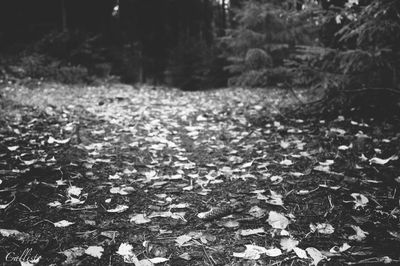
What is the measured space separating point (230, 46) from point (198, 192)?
7.60 metres

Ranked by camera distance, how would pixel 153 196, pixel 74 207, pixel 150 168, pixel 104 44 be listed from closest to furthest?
pixel 74 207 → pixel 153 196 → pixel 150 168 → pixel 104 44

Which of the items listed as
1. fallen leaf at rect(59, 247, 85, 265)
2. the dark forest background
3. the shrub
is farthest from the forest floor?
the shrub

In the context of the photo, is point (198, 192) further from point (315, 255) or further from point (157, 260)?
point (315, 255)

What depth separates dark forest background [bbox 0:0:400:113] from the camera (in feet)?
13.4

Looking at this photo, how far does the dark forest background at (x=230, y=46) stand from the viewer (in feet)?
13.4

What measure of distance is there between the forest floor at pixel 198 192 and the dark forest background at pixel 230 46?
801 millimetres

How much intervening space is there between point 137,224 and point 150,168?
995 millimetres

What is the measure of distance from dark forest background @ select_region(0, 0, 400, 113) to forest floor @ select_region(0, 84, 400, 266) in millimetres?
801

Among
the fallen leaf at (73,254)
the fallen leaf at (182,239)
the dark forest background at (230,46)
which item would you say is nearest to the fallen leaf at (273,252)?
the fallen leaf at (182,239)

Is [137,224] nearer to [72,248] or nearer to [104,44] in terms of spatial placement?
[72,248]

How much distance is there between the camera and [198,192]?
2510 millimetres

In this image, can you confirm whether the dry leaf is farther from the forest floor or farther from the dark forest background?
the dark forest background

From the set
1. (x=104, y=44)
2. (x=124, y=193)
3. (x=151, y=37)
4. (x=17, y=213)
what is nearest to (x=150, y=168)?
(x=124, y=193)

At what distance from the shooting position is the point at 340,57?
4.40m
